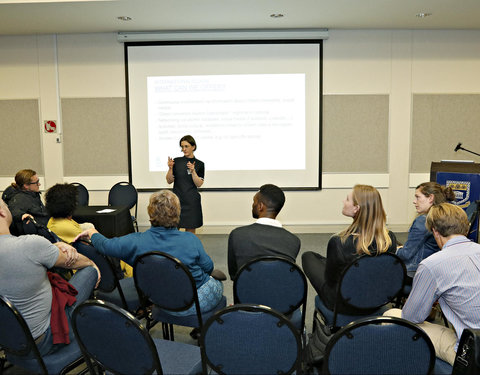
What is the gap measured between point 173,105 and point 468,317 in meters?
5.08

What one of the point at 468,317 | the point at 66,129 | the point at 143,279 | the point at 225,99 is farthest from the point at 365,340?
the point at 66,129

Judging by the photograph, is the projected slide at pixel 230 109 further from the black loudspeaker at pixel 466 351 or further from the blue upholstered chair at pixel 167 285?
the black loudspeaker at pixel 466 351

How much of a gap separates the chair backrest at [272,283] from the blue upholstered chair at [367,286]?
24 centimetres

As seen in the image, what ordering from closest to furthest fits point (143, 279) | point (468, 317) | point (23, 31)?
point (468, 317) → point (143, 279) → point (23, 31)

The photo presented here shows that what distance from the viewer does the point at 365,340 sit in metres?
1.42

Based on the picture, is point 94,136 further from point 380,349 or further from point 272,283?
point 380,349

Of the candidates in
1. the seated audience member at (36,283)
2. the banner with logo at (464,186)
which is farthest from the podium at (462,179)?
the seated audience member at (36,283)

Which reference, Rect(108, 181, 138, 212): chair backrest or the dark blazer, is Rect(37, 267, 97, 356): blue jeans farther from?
Rect(108, 181, 138, 212): chair backrest

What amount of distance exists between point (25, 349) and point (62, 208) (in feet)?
4.00

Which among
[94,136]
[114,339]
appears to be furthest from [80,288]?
[94,136]

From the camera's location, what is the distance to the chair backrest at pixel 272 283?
216 centimetres

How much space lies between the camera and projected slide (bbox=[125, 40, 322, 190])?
597cm

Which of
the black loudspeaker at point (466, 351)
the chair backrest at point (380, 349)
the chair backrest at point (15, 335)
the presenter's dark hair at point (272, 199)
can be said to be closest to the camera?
the black loudspeaker at point (466, 351)

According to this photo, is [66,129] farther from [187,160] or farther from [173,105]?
→ [187,160]
